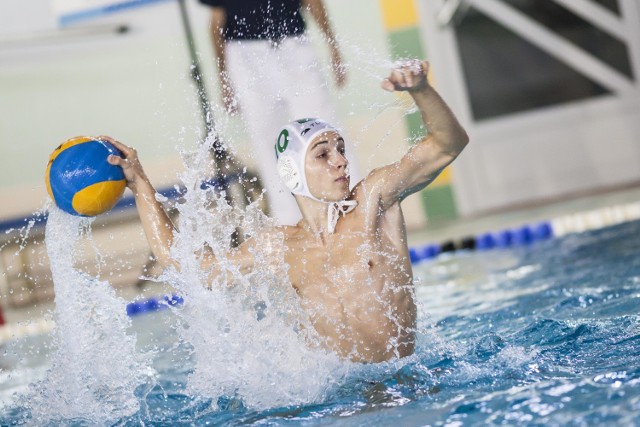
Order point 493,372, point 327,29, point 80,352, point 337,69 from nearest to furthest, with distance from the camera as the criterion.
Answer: point 493,372
point 80,352
point 337,69
point 327,29

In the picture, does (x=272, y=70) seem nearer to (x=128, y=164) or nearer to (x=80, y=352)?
(x=128, y=164)

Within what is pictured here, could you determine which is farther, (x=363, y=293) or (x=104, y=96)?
(x=104, y=96)

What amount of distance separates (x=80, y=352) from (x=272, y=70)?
8.98 ft

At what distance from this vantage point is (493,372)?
278 cm

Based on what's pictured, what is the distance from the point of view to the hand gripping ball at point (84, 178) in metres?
3.01

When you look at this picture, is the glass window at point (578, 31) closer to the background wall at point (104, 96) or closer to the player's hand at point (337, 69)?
the background wall at point (104, 96)

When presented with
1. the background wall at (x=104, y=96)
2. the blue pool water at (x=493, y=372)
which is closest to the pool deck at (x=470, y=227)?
the background wall at (x=104, y=96)

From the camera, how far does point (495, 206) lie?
9.59 metres

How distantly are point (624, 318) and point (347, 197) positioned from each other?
3.67 feet

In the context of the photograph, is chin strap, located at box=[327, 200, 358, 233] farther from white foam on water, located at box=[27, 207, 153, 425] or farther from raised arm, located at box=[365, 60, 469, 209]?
white foam on water, located at box=[27, 207, 153, 425]

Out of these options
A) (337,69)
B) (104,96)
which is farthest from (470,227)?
(104,96)

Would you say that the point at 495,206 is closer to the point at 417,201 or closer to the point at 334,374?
the point at 417,201

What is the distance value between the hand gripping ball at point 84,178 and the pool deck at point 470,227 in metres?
3.65

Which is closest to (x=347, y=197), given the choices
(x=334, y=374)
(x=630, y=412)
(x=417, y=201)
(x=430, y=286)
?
(x=334, y=374)
